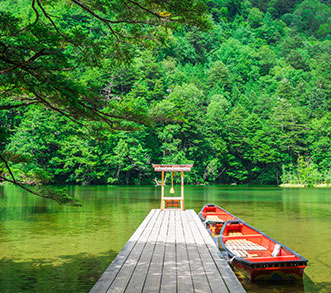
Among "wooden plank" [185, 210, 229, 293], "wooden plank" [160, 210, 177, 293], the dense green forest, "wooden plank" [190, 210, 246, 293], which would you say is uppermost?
the dense green forest

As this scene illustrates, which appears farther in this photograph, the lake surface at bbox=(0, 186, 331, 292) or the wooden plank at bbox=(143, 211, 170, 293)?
the lake surface at bbox=(0, 186, 331, 292)

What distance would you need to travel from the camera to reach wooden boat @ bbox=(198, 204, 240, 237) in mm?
10742

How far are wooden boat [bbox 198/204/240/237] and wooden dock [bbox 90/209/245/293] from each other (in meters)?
2.30

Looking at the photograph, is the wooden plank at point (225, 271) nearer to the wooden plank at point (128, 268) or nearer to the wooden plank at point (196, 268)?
the wooden plank at point (196, 268)

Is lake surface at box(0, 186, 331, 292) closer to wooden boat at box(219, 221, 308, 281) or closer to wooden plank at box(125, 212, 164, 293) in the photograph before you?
wooden boat at box(219, 221, 308, 281)

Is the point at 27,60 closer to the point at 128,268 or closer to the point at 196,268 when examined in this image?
the point at 128,268

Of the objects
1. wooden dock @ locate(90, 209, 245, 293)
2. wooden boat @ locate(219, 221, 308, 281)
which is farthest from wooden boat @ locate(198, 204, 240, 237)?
wooden boat @ locate(219, 221, 308, 281)

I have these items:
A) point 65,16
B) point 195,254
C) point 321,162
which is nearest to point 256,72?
point 321,162

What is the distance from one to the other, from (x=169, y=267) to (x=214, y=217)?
8.51 meters

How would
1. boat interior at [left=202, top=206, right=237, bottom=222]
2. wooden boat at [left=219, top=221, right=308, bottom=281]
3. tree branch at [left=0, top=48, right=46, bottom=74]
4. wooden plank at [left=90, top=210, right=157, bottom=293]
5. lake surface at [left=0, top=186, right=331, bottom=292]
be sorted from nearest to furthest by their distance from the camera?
tree branch at [left=0, top=48, right=46, bottom=74], wooden plank at [left=90, top=210, right=157, bottom=293], wooden boat at [left=219, top=221, right=308, bottom=281], lake surface at [left=0, top=186, right=331, bottom=292], boat interior at [left=202, top=206, right=237, bottom=222]

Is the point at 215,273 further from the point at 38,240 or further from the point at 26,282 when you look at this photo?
the point at 38,240

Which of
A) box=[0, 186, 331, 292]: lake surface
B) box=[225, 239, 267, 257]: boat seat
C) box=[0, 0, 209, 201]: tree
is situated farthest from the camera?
box=[225, 239, 267, 257]: boat seat

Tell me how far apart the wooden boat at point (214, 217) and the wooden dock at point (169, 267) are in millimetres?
2301

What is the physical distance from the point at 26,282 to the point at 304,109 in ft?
195
